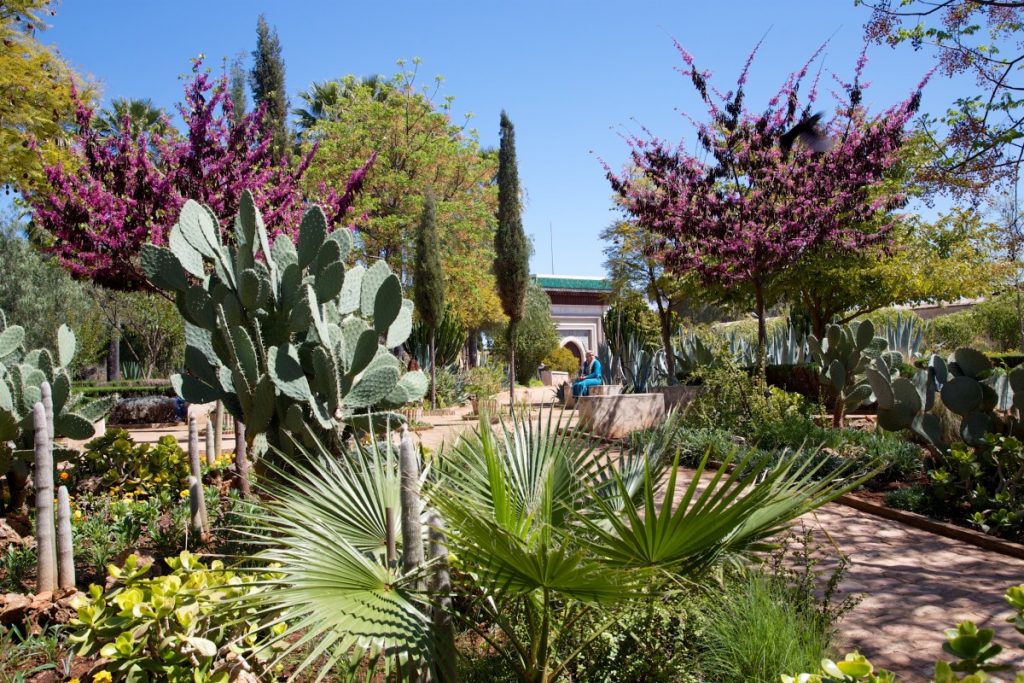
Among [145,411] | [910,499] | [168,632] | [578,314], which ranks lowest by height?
[910,499]

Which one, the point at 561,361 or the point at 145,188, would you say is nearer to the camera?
the point at 145,188

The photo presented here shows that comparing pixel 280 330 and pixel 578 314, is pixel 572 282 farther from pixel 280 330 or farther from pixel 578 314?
pixel 280 330

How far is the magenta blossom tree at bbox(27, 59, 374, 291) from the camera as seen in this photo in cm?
781

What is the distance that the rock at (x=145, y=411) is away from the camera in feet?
48.9

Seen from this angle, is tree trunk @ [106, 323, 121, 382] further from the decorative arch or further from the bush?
the decorative arch

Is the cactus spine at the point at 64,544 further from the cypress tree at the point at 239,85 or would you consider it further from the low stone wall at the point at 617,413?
the cypress tree at the point at 239,85

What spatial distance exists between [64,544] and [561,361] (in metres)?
26.0

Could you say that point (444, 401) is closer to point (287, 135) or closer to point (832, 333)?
point (832, 333)

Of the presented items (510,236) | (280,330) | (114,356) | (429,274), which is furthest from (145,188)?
(114,356)

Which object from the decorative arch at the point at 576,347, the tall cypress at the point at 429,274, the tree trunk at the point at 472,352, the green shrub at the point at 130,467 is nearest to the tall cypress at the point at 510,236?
the tall cypress at the point at 429,274

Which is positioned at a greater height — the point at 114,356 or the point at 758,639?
the point at 114,356

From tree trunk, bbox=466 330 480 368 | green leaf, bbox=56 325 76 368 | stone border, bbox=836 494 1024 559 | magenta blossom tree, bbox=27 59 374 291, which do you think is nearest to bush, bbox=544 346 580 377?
tree trunk, bbox=466 330 480 368

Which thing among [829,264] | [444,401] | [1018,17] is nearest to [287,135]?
[444,401]

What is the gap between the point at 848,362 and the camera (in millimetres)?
8820
